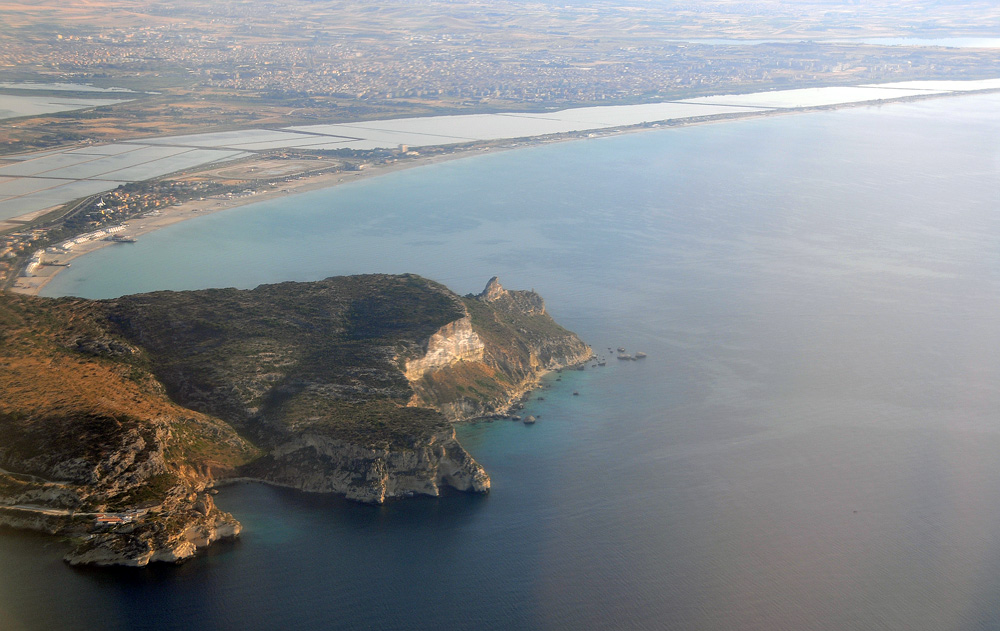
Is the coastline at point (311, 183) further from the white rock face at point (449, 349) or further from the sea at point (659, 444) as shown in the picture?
the white rock face at point (449, 349)

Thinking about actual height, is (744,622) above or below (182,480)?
below

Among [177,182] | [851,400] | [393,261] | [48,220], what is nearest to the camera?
[851,400]

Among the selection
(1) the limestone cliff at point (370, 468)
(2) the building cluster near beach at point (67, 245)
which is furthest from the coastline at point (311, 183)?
(1) the limestone cliff at point (370, 468)

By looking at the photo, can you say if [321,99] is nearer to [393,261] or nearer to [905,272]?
[393,261]

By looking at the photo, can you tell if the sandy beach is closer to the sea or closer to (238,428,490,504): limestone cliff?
the sea

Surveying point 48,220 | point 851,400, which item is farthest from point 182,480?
point 48,220

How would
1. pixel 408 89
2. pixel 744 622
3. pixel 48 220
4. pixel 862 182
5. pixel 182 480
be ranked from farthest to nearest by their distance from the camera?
pixel 408 89 → pixel 862 182 → pixel 48 220 → pixel 182 480 → pixel 744 622
